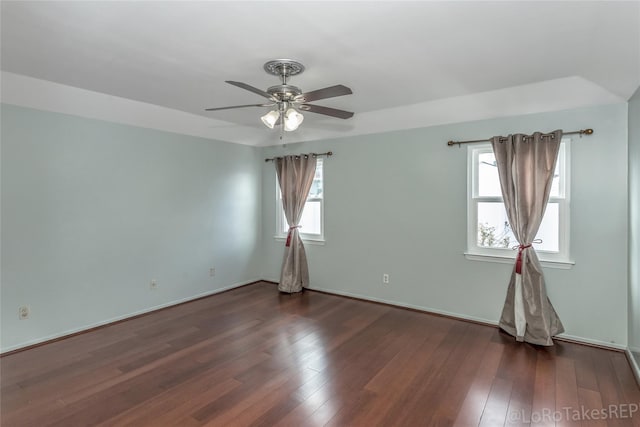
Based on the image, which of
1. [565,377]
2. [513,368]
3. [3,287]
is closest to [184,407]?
[3,287]

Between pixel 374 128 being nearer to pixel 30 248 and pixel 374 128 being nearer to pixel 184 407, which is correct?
pixel 184 407

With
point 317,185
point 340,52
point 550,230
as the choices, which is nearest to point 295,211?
point 317,185

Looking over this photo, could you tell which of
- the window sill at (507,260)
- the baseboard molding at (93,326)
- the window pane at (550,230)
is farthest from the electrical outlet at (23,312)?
the window pane at (550,230)

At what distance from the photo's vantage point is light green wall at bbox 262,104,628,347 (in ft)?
10.3

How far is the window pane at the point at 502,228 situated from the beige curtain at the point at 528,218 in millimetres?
196

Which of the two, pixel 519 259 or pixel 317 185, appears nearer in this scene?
pixel 519 259

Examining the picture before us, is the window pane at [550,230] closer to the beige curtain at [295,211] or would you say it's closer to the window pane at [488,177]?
the window pane at [488,177]

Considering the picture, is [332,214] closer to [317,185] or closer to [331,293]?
[317,185]

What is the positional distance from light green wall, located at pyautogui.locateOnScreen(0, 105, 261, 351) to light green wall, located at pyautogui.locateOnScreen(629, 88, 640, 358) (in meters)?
4.72

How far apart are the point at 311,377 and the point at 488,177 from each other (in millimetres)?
2864

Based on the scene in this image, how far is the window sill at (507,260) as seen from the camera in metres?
3.33

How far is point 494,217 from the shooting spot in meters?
3.77

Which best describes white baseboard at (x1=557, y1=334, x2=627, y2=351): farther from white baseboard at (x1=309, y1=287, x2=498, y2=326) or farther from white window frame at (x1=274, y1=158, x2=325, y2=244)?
white window frame at (x1=274, y1=158, x2=325, y2=244)

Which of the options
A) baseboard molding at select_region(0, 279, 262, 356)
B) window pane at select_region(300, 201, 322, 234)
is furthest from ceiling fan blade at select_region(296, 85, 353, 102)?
baseboard molding at select_region(0, 279, 262, 356)
